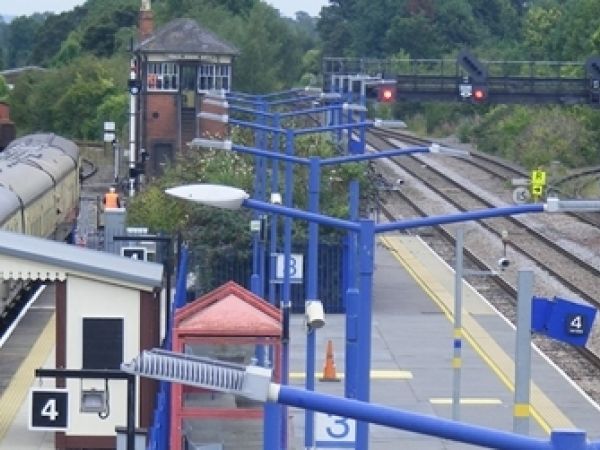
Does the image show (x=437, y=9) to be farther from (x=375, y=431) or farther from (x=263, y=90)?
(x=375, y=431)

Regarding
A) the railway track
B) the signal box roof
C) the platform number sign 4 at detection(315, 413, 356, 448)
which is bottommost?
the railway track

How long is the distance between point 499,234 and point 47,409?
102 ft

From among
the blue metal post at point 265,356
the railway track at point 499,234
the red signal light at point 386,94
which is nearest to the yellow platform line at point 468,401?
the railway track at point 499,234

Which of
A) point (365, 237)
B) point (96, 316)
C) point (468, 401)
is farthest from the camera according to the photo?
point (468, 401)

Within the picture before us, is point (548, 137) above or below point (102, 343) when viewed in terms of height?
below

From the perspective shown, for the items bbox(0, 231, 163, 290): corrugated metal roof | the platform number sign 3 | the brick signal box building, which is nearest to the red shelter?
bbox(0, 231, 163, 290): corrugated metal roof

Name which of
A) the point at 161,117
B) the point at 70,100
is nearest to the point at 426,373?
the point at 161,117

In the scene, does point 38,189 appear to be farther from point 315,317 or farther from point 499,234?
point 315,317

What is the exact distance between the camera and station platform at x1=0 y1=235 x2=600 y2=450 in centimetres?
2273

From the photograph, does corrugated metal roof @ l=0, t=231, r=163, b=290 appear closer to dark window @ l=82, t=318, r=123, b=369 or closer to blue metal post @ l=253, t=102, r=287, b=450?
dark window @ l=82, t=318, r=123, b=369

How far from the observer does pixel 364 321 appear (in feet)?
48.4

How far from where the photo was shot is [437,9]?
128250 millimetres

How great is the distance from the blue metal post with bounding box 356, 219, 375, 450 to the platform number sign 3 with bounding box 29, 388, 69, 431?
3.39 metres

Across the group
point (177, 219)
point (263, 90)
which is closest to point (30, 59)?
point (263, 90)
